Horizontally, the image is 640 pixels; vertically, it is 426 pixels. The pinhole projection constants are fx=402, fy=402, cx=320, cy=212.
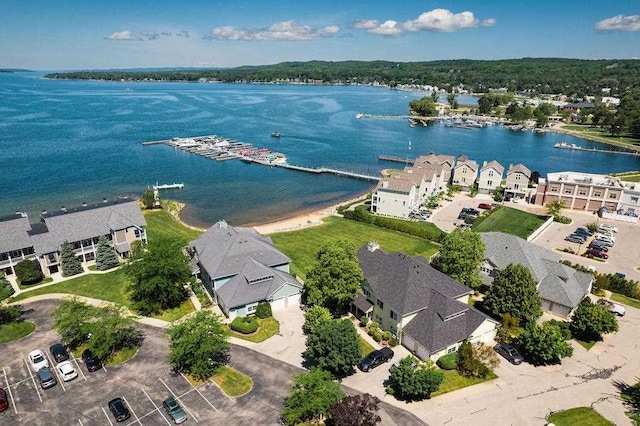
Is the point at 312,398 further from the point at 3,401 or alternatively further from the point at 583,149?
the point at 583,149

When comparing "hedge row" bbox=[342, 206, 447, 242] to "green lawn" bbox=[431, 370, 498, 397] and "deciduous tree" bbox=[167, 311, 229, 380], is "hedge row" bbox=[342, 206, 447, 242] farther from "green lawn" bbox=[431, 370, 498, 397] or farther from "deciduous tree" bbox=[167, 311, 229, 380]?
"deciduous tree" bbox=[167, 311, 229, 380]

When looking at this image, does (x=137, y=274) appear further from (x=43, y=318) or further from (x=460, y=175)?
(x=460, y=175)

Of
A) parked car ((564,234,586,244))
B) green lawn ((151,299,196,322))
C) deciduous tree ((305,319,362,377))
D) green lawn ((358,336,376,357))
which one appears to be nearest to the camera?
deciduous tree ((305,319,362,377))

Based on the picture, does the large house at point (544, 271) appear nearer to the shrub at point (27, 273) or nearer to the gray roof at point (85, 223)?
the gray roof at point (85, 223)

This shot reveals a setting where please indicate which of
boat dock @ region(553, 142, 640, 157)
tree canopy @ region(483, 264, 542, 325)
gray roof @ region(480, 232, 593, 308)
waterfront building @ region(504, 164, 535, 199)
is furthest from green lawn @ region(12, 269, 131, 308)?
boat dock @ region(553, 142, 640, 157)

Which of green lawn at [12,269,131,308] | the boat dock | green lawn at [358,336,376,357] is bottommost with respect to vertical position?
the boat dock

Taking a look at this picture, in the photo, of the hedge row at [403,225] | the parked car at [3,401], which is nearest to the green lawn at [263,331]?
the parked car at [3,401]

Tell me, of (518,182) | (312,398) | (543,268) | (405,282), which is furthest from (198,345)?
(518,182)
